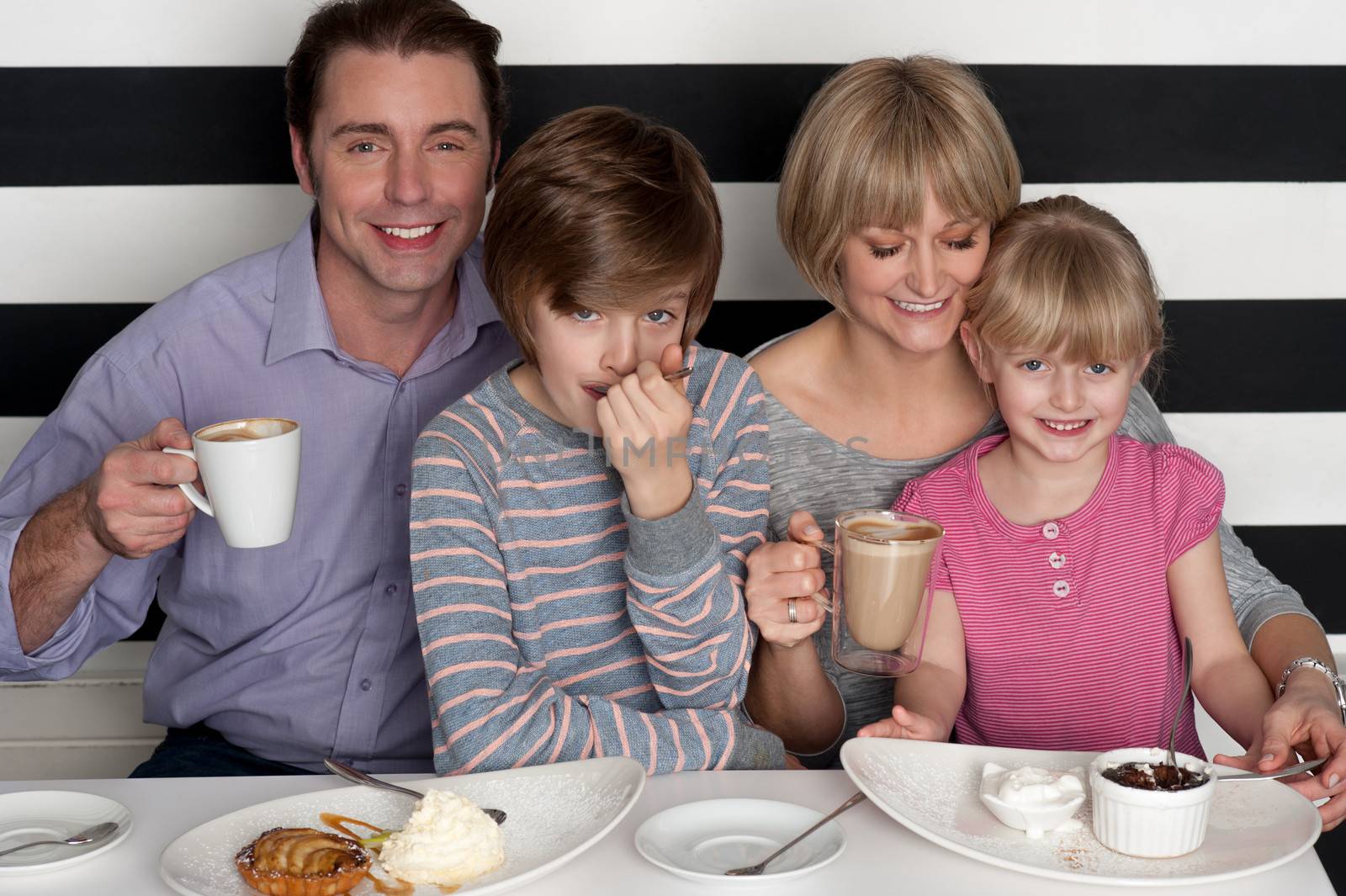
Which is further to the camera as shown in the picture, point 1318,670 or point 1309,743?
point 1318,670

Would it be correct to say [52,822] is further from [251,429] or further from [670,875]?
[670,875]

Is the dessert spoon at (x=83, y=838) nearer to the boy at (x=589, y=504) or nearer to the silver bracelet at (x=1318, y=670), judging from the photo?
the boy at (x=589, y=504)

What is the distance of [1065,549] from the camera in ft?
5.32

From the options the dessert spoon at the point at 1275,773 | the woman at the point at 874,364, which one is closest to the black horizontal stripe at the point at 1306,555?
the woman at the point at 874,364

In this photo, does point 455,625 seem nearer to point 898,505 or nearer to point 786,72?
point 898,505

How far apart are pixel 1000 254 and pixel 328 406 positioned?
0.96 m

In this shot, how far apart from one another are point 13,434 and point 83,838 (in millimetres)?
1282

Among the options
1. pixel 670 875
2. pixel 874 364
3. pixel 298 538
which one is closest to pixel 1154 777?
pixel 670 875

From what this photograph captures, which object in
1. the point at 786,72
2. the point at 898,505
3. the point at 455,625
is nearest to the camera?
the point at 455,625

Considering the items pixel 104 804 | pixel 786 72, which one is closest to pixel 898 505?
pixel 786 72

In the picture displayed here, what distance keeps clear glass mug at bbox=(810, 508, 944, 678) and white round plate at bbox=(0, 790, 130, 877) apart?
73cm

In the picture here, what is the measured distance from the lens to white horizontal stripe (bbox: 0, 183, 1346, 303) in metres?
2.12

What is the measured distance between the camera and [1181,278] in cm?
216

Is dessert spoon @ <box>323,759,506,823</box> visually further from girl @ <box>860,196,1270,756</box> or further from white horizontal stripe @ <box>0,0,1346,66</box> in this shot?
white horizontal stripe @ <box>0,0,1346,66</box>
